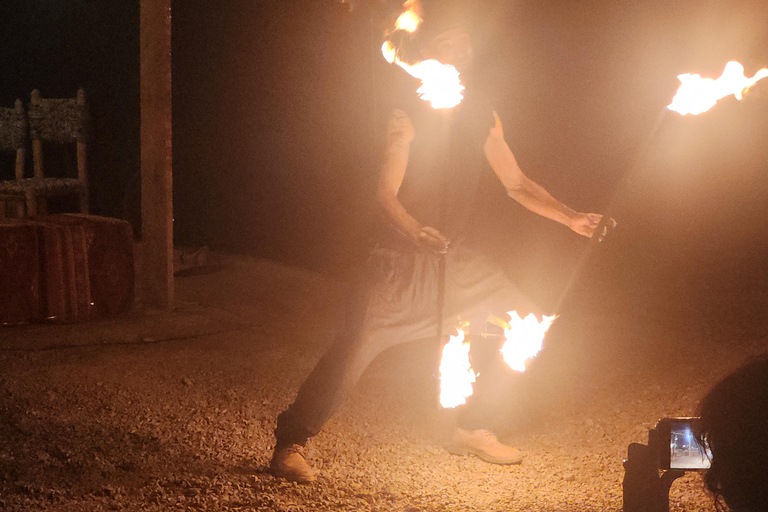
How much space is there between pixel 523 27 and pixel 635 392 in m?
2.48

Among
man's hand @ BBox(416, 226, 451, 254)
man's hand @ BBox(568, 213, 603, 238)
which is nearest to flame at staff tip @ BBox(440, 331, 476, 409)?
man's hand @ BBox(416, 226, 451, 254)

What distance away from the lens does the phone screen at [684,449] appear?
2178 mm

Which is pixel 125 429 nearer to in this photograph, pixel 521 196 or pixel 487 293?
pixel 487 293

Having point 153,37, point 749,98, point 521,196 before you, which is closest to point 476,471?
point 521,196

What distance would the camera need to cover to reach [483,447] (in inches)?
141

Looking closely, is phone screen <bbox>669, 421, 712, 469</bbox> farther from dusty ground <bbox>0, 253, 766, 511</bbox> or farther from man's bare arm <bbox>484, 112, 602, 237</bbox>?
man's bare arm <bbox>484, 112, 602, 237</bbox>

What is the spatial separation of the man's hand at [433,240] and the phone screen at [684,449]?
1.22 m

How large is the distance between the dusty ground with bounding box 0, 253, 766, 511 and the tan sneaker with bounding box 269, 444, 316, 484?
2.4 inches

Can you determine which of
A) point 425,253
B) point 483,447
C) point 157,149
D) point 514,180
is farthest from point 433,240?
point 157,149

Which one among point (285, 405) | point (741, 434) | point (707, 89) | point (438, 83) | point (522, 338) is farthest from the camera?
point (285, 405)

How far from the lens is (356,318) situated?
3229 mm

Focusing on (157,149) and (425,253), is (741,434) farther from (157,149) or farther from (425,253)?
(157,149)

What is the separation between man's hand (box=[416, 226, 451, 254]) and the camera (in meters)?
3.08

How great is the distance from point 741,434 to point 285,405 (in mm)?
2904
